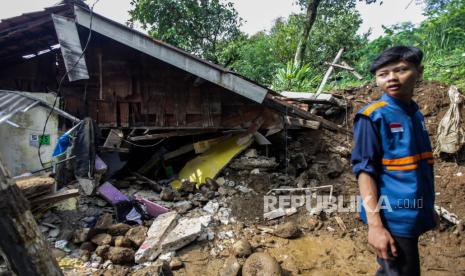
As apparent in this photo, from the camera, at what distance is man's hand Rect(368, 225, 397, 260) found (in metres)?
1.63

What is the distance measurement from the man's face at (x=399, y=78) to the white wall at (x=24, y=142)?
218 inches

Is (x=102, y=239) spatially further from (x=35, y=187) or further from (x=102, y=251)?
(x=35, y=187)

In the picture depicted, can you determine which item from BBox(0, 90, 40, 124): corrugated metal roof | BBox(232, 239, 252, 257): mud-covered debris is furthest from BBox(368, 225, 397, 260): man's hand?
BBox(0, 90, 40, 124): corrugated metal roof

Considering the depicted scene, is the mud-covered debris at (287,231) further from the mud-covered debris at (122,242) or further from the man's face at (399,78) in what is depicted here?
the man's face at (399,78)

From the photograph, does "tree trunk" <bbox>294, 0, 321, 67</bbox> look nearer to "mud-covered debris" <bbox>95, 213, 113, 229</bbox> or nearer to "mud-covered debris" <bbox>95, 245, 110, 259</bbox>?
"mud-covered debris" <bbox>95, 213, 113, 229</bbox>

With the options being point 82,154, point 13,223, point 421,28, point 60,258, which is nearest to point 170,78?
point 82,154

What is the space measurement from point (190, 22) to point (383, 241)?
13.4 m

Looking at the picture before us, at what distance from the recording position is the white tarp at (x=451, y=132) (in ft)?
17.4

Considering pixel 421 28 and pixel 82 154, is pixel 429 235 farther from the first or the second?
pixel 421 28

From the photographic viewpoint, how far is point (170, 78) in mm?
6031

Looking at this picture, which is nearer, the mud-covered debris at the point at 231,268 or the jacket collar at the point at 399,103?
the jacket collar at the point at 399,103

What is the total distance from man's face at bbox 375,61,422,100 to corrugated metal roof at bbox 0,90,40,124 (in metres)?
4.89

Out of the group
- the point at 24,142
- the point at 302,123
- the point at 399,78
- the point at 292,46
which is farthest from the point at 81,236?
the point at 292,46

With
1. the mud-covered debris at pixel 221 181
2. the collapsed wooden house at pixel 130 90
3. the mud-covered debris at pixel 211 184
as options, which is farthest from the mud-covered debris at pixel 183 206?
the collapsed wooden house at pixel 130 90
